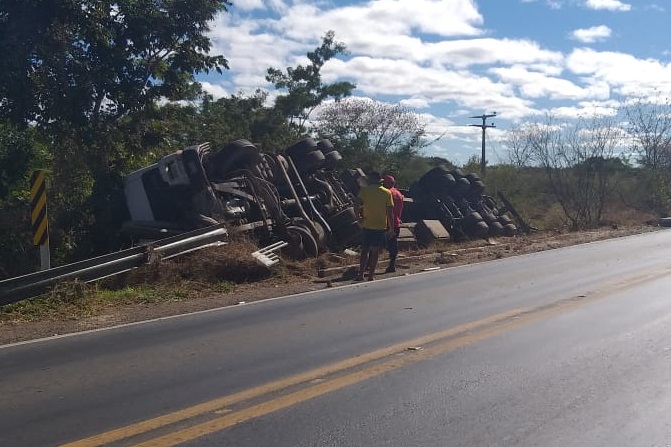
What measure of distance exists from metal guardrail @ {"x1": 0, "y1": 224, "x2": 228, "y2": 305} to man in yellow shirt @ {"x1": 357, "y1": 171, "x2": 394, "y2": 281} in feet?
9.44

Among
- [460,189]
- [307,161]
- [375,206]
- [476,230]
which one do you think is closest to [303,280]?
[375,206]

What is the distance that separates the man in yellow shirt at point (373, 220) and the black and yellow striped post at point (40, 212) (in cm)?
558

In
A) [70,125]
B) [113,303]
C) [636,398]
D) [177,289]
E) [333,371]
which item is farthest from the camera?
[70,125]

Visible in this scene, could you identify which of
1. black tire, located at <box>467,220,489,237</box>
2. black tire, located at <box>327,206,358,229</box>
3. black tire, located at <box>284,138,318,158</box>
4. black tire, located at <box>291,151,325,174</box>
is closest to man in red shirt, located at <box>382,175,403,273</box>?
black tire, located at <box>327,206,358,229</box>

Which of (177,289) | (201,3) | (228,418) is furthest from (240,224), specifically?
(228,418)

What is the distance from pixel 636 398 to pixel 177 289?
830 cm

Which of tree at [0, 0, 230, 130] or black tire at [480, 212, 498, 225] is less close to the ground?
tree at [0, 0, 230, 130]

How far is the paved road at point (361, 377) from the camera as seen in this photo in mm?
5082

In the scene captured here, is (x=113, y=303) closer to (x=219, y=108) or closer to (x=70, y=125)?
(x=70, y=125)

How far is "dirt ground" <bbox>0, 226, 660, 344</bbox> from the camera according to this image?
31.4ft

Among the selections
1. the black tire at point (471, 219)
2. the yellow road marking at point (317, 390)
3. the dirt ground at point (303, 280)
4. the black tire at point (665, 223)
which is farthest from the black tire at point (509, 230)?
the yellow road marking at point (317, 390)

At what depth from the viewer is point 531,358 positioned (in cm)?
720

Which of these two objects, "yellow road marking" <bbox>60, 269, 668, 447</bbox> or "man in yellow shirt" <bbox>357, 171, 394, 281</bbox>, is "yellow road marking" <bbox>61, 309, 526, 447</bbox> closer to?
"yellow road marking" <bbox>60, 269, 668, 447</bbox>

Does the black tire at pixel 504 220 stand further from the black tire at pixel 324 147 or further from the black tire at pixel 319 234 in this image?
the black tire at pixel 319 234
